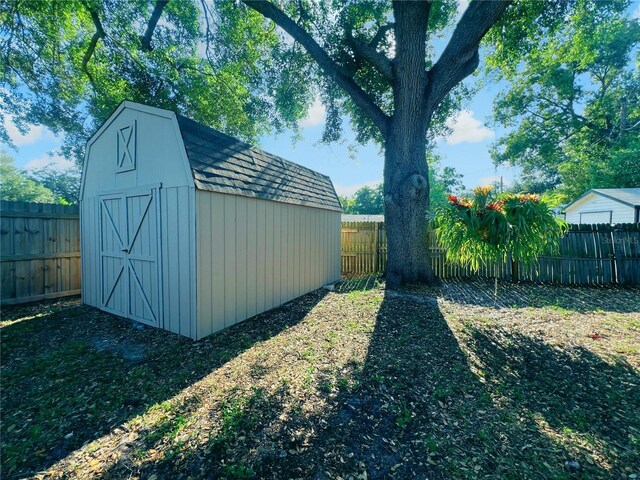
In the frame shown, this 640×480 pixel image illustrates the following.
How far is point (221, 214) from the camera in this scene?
12.9 feet

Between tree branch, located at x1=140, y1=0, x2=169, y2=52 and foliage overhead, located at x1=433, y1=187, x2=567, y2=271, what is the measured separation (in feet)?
35.3

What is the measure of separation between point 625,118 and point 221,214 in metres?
25.4

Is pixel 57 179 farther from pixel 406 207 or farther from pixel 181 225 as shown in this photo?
pixel 406 207

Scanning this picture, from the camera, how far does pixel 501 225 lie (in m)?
3.84

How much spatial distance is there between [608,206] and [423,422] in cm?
1731

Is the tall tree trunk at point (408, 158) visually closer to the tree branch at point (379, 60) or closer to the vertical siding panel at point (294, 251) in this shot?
the tree branch at point (379, 60)

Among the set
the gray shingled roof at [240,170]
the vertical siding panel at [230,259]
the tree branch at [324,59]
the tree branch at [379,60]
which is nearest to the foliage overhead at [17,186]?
the tree branch at [324,59]

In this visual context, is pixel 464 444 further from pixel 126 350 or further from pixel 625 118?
pixel 625 118

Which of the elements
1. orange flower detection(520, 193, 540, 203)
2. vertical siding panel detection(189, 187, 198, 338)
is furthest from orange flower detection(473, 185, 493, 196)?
vertical siding panel detection(189, 187, 198, 338)

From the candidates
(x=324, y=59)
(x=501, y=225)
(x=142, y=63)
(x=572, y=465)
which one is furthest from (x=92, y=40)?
(x=572, y=465)

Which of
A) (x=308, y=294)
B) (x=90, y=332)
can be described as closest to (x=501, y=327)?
(x=308, y=294)

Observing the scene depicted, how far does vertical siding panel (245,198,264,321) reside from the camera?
4488mm

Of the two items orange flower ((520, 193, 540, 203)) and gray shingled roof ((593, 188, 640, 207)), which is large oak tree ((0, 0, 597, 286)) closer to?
orange flower ((520, 193, 540, 203))

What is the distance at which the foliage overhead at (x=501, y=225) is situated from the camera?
3.84m
